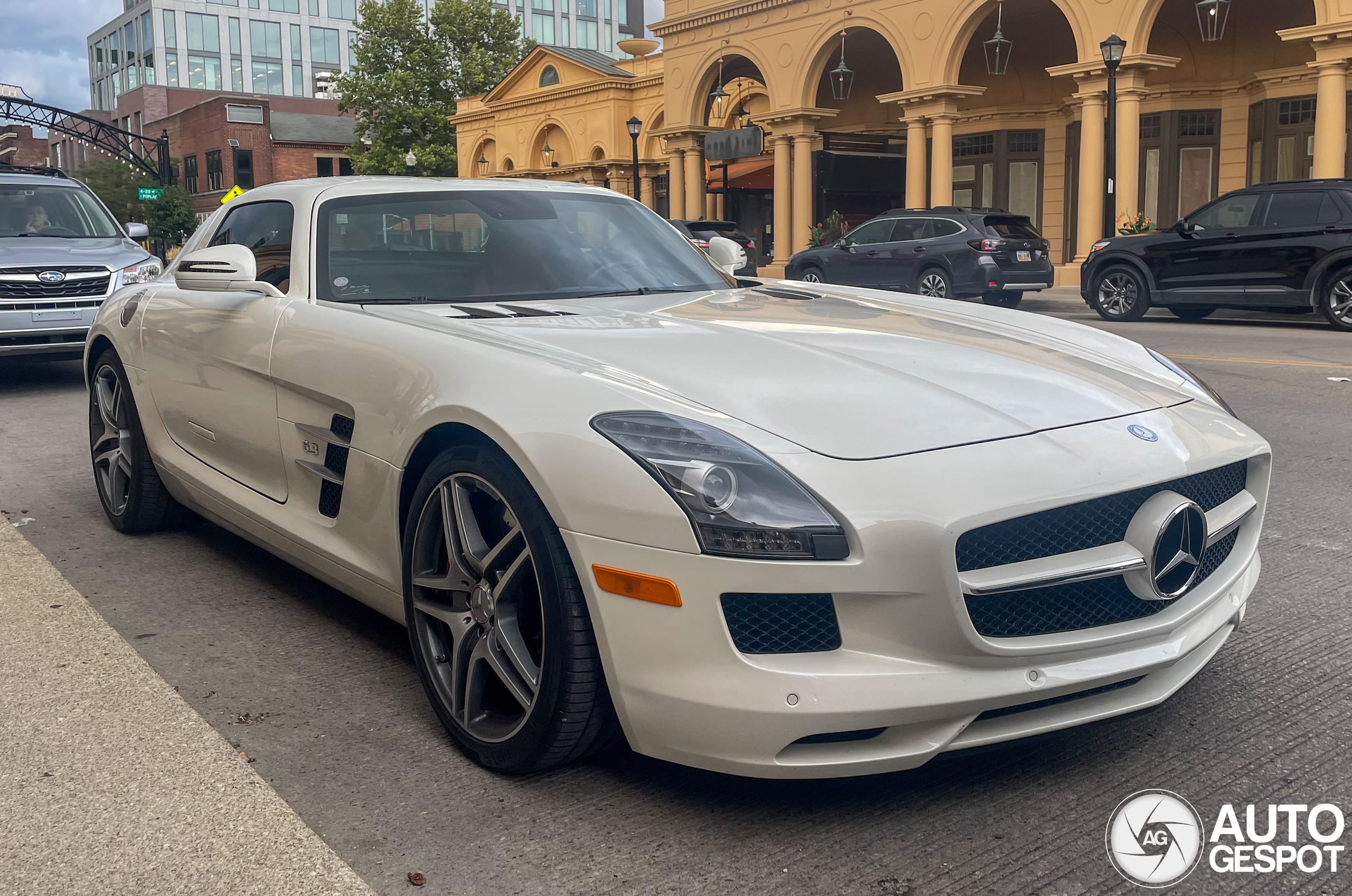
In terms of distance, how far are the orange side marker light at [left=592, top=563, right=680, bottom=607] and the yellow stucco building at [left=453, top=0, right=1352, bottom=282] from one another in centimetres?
2079

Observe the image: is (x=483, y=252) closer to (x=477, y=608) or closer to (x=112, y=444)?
(x=477, y=608)

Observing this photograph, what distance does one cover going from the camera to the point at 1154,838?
2.53 meters

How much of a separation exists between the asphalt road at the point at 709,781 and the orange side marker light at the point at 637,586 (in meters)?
0.52

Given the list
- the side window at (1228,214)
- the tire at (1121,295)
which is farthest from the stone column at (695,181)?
the side window at (1228,214)

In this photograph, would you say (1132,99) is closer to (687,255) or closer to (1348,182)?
(1348,182)

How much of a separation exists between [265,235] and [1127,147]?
2134 centimetres

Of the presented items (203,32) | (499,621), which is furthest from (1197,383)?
(203,32)

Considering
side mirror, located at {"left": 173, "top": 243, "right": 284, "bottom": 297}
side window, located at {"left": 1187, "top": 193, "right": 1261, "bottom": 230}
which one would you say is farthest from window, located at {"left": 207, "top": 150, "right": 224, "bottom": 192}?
side mirror, located at {"left": 173, "top": 243, "right": 284, "bottom": 297}

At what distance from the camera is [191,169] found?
→ 81062 millimetres

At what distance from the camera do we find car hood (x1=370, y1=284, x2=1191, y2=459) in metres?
2.65

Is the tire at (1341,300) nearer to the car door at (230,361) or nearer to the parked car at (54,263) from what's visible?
the parked car at (54,263)

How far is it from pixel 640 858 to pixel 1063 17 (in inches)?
1153

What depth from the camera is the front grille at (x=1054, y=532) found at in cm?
245

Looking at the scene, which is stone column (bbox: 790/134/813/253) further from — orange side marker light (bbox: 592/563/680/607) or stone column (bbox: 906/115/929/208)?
orange side marker light (bbox: 592/563/680/607)
